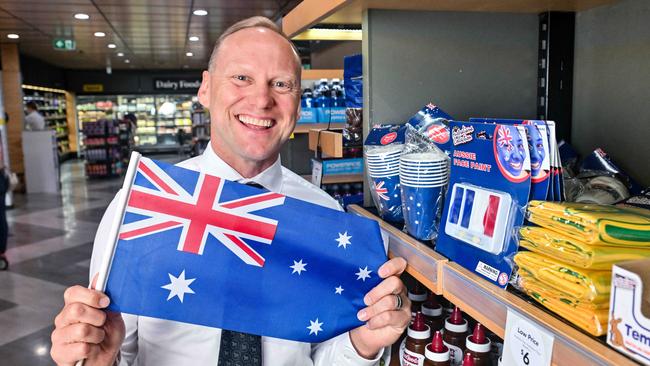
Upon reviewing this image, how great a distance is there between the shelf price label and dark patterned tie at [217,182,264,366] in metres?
0.67

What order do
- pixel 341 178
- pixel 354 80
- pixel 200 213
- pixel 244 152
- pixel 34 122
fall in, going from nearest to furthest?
pixel 200 213, pixel 244 152, pixel 354 80, pixel 341 178, pixel 34 122

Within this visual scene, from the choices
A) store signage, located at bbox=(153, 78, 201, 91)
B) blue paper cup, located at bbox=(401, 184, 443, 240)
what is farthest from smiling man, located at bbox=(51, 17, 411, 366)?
→ store signage, located at bbox=(153, 78, 201, 91)

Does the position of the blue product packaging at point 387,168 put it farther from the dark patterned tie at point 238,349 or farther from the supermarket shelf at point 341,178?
the supermarket shelf at point 341,178

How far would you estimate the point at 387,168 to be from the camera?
149 cm

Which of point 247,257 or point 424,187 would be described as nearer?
point 247,257

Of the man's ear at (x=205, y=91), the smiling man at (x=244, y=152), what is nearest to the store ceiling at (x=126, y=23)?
the man's ear at (x=205, y=91)

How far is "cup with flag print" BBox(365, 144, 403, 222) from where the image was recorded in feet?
4.84

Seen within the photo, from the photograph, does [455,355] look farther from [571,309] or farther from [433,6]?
[433,6]

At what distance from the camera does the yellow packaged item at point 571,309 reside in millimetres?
A: 760

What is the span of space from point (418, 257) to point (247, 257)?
0.42 m

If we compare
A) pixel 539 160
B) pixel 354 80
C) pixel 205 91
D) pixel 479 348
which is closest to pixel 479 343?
pixel 479 348

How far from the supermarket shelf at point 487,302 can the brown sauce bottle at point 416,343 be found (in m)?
0.16

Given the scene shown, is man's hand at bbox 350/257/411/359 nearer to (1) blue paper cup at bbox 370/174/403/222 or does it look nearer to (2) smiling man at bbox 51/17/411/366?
(2) smiling man at bbox 51/17/411/366

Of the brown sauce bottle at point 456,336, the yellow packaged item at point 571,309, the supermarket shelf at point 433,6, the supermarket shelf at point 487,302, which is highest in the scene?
the supermarket shelf at point 433,6
